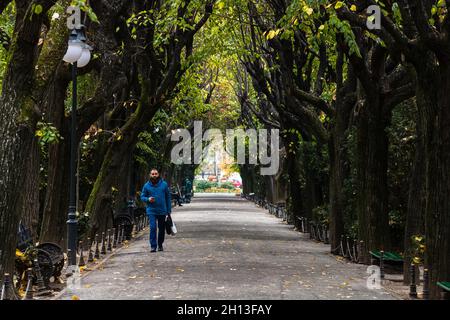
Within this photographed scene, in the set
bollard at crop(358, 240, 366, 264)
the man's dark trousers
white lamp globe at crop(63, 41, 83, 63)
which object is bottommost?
bollard at crop(358, 240, 366, 264)

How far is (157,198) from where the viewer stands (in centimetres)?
2114

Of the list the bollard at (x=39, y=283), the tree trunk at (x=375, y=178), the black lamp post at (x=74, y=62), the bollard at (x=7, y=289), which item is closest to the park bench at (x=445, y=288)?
the bollard at (x=7, y=289)

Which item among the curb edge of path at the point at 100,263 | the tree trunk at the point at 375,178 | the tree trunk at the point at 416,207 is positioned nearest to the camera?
the curb edge of path at the point at 100,263

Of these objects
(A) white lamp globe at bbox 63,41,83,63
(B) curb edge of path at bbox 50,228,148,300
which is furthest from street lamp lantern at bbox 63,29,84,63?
(B) curb edge of path at bbox 50,228,148,300

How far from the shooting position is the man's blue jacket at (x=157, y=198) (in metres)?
21.0

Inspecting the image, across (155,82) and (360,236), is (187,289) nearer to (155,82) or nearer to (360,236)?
(360,236)

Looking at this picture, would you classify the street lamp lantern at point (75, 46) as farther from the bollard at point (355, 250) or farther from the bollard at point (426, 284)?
the bollard at point (355, 250)

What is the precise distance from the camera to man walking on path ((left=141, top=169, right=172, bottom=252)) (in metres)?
21.0

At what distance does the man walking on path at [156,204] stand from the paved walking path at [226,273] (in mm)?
450

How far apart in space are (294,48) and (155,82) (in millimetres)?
5112

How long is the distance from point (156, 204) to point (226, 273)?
5.39 metres

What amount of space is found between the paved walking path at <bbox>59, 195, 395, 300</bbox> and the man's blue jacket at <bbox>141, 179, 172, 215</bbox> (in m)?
1.03

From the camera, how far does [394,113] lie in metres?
21.1

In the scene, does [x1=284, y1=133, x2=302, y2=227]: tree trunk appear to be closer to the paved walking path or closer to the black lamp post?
the paved walking path
